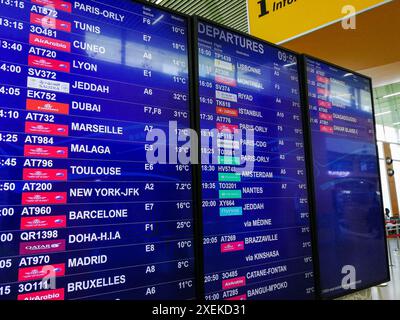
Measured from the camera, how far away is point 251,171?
2.07m

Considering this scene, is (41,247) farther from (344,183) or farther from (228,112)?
(344,183)

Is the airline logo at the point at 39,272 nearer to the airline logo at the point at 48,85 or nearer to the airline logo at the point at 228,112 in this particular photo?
the airline logo at the point at 48,85

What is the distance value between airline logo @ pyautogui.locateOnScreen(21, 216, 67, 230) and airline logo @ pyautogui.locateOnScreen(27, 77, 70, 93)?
20.2 inches

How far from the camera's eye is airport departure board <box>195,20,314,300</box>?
73.5 inches

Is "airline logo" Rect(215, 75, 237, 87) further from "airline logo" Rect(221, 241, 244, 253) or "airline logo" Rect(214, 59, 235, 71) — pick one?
"airline logo" Rect(221, 241, 244, 253)

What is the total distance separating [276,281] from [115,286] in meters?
1.04

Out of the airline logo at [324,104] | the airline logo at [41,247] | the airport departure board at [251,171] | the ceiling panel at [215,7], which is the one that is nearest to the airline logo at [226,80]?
the airport departure board at [251,171]

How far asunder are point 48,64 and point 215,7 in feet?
25.2

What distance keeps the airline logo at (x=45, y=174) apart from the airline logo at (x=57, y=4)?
70 centimetres

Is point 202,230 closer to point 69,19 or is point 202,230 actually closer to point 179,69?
point 179,69

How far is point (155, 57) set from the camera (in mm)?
1741

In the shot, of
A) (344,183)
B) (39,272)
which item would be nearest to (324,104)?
(344,183)

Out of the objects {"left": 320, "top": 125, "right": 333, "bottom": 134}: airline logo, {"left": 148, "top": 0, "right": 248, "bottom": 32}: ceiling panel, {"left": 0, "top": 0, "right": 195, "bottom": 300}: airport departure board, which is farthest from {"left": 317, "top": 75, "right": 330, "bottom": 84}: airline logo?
{"left": 148, "top": 0, "right": 248, "bottom": 32}: ceiling panel
